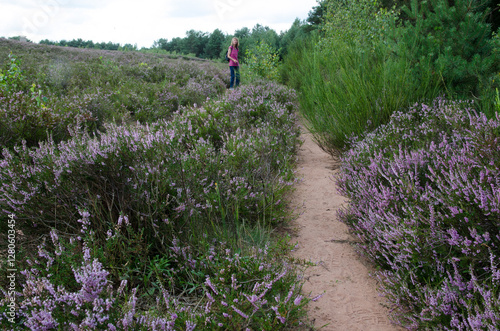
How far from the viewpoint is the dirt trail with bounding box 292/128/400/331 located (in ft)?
6.84

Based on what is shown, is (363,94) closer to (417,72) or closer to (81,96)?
(417,72)

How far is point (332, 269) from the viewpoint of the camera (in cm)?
259

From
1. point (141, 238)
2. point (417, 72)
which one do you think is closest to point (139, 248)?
point (141, 238)

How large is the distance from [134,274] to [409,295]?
176 cm

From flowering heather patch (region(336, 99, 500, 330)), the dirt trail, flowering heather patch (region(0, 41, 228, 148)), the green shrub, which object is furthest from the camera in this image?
flowering heather patch (region(0, 41, 228, 148))

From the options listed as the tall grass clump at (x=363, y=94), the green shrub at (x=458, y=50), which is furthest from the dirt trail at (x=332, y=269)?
the green shrub at (x=458, y=50)

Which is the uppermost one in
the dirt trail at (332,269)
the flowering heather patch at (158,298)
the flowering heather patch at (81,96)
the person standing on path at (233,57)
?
the person standing on path at (233,57)

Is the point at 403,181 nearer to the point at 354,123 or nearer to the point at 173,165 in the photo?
the point at 173,165

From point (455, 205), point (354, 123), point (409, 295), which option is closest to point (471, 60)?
point (354, 123)

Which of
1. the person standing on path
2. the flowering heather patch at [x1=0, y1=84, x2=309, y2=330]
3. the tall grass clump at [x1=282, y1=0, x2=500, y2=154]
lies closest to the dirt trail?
the flowering heather patch at [x1=0, y1=84, x2=309, y2=330]

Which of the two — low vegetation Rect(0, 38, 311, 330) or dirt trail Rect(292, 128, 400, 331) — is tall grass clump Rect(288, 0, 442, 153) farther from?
low vegetation Rect(0, 38, 311, 330)

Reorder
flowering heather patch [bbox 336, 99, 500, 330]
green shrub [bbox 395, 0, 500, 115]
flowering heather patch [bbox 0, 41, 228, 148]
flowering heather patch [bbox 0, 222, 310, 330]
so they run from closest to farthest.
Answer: flowering heather patch [bbox 0, 222, 310, 330]
flowering heather patch [bbox 336, 99, 500, 330]
green shrub [bbox 395, 0, 500, 115]
flowering heather patch [bbox 0, 41, 228, 148]

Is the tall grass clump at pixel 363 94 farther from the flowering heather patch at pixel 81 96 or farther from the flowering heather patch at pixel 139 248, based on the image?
Result: the flowering heather patch at pixel 81 96

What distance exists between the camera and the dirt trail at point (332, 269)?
2.09 metres
